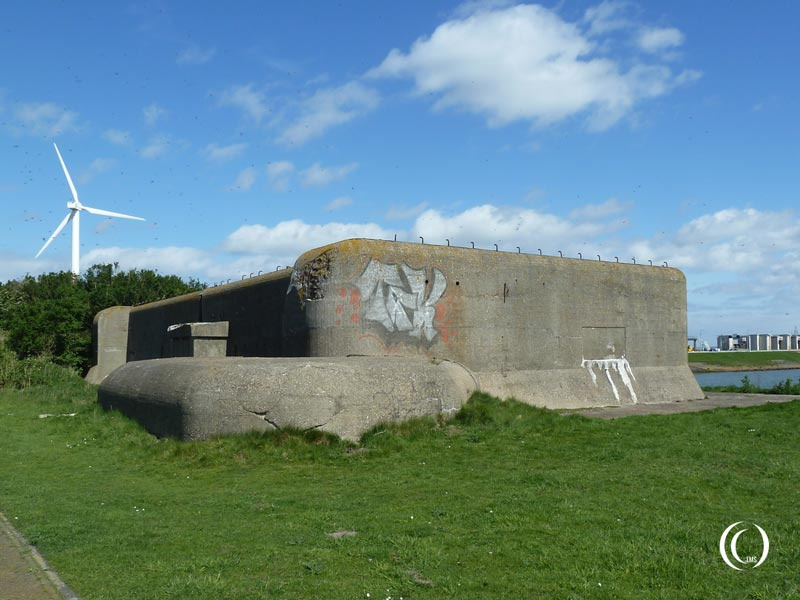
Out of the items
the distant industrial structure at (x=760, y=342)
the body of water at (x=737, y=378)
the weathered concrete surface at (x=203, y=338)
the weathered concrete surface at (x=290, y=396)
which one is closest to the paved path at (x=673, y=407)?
the weathered concrete surface at (x=290, y=396)

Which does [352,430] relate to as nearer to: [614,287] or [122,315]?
[614,287]

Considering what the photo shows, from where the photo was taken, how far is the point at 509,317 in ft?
51.8

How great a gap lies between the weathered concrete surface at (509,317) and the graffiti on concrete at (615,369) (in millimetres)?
29

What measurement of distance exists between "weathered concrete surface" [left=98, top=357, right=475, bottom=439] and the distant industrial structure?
126810 millimetres

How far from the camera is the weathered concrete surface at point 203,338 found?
17.9 metres

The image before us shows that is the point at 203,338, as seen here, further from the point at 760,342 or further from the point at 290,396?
the point at 760,342

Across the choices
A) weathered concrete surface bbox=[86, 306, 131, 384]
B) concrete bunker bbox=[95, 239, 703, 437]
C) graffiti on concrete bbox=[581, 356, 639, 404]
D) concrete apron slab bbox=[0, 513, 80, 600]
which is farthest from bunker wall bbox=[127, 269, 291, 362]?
concrete apron slab bbox=[0, 513, 80, 600]

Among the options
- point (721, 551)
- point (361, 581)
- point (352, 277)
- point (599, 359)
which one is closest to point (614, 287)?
point (599, 359)

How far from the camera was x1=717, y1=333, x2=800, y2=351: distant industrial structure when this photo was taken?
122m

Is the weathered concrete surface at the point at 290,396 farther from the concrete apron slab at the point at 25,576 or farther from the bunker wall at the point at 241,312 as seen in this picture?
the bunker wall at the point at 241,312

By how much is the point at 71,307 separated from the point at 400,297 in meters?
23.8

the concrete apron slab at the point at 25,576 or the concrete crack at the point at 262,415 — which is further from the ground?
the concrete crack at the point at 262,415

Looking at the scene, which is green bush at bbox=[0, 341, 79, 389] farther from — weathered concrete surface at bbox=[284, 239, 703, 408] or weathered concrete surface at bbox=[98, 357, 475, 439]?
weathered concrete surface at bbox=[98, 357, 475, 439]

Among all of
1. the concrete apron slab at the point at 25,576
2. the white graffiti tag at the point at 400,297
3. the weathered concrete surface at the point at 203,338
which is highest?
the white graffiti tag at the point at 400,297
